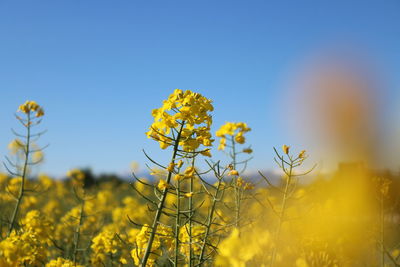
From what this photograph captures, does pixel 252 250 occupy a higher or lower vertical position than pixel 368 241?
lower

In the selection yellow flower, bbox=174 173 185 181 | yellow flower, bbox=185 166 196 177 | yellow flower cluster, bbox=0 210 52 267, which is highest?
yellow flower, bbox=185 166 196 177

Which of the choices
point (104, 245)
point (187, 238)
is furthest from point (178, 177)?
point (104, 245)

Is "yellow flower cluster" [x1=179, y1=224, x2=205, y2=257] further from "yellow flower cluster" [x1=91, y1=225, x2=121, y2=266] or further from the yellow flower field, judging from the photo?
"yellow flower cluster" [x1=91, y1=225, x2=121, y2=266]

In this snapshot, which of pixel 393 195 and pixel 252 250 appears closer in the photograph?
pixel 252 250

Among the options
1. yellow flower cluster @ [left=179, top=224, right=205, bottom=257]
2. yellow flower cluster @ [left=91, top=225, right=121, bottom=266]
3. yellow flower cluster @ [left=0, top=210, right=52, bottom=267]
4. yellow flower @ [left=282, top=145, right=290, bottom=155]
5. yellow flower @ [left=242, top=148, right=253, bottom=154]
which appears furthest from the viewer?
yellow flower cluster @ [left=91, top=225, right=121, bottom=266]

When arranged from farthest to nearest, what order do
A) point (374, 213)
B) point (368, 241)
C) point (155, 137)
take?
point (374, 213) < point (368, 241) < point (155, 137)

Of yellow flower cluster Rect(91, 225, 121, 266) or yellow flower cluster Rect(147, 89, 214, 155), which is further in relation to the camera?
yellow flower cluster Rect(91, 225, 121, 266)

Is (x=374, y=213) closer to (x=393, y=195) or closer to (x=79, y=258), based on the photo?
(x=393, y=195)

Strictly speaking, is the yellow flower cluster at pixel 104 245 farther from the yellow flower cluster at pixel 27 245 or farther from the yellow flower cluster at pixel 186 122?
the yellow flower cluster at pixel 186 122

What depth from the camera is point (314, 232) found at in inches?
179

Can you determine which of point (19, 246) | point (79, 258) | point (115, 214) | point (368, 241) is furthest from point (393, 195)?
point (115, 214)

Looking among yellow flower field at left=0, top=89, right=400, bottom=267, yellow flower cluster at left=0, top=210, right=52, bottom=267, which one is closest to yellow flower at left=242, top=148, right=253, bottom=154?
yellow flower field at left=0, top=89, right=400, bottom=267

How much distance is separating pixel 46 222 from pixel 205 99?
2.82 m

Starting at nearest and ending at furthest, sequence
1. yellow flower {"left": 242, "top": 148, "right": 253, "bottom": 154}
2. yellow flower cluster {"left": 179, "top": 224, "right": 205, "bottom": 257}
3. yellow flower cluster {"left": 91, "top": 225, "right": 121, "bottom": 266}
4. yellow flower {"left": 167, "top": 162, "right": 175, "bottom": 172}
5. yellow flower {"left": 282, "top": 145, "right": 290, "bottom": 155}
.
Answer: yellow flower {"left": 167, "top": 162, "right": 175, "bottom": 172} → yellow flower {"left": 282, "top": 145, "right": 290, "bottom": 155} → yellow flower cluster {"left": 179, "top": 224, "right": 205, "bottom": 257} → yellow flower {"left": 242, "top": 148, "right": 253, "bottom": 154} → yellow flower cluster {"left": 91, "top": 225, "right": 121, "bottom": 266}
